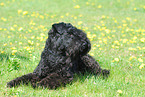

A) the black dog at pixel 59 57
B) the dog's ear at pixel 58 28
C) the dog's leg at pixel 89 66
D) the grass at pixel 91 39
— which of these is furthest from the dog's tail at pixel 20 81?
the dog's leg at pixel 89 66

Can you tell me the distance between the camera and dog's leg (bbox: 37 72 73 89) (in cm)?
371

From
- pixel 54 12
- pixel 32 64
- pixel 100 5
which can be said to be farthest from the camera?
pixel 100 5

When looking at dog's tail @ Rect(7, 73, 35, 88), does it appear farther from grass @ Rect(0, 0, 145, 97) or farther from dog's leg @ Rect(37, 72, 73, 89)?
dog's leg @ Rect(37, 72, 73, 89)

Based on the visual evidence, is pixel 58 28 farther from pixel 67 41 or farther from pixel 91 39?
pixel 91 39

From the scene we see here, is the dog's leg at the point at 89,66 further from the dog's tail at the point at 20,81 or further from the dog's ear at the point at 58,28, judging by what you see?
the dog's tail at the point at 20,81

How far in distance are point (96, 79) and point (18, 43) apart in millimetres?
3557

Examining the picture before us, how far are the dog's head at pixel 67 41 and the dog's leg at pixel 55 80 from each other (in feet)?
1.42

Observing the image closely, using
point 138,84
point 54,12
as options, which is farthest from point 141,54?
point 54,12

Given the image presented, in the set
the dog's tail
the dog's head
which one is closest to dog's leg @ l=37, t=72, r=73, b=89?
the dog's tail

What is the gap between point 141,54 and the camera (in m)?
6.10

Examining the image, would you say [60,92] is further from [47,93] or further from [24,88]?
[24,88]

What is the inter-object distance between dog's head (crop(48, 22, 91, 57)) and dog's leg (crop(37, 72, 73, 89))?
0.43m

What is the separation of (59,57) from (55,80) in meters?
0.44

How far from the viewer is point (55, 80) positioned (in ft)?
12.3
